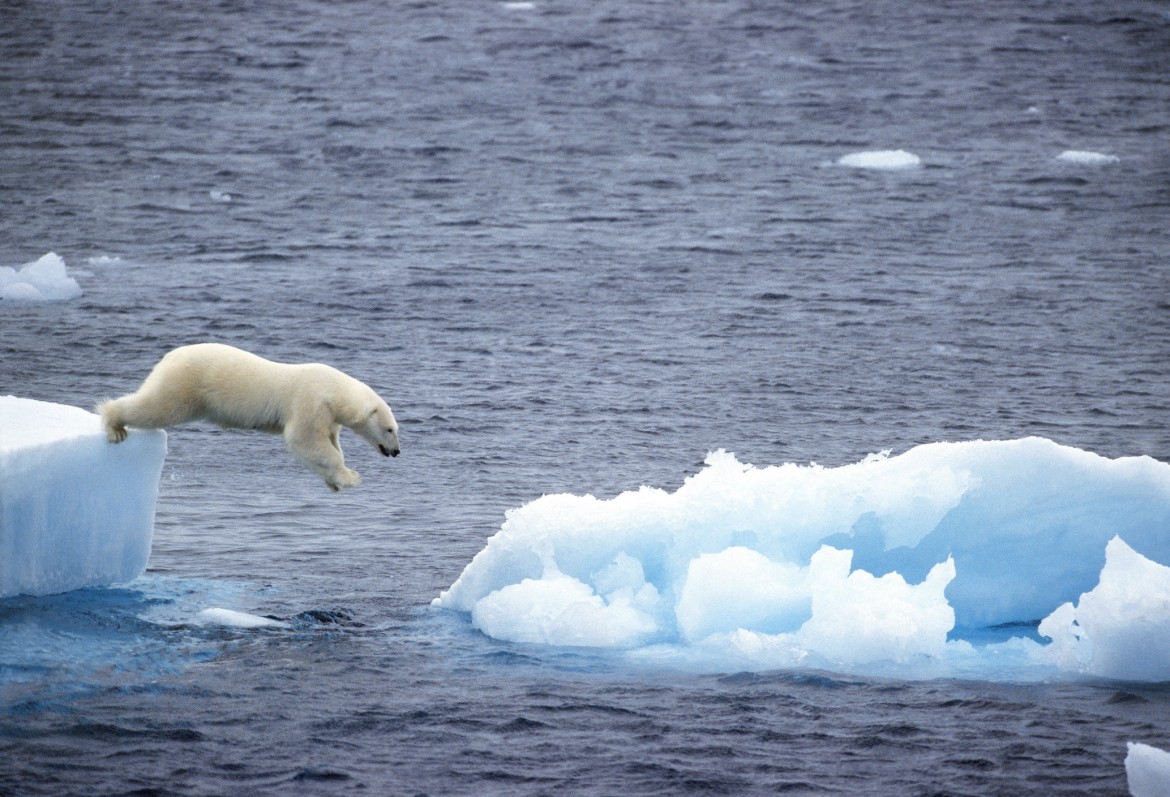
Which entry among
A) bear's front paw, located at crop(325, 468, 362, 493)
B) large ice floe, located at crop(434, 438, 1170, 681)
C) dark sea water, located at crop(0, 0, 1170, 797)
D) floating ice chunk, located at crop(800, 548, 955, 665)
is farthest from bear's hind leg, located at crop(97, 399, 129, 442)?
floating ice chunk, located at crop(800, 548, 955, 665)

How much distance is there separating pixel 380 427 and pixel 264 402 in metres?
0.68

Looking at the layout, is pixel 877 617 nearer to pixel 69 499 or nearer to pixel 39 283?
pixel 69 499

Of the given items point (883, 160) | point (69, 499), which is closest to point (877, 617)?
point (69, 499)

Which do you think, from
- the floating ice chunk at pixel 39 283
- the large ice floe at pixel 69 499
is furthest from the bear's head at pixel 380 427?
the floating ice chunk at pixel 39 283

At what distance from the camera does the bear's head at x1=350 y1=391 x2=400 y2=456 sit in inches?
334

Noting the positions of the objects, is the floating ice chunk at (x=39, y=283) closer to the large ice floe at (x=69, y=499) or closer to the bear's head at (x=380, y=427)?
the large ice floe at (x=69, y=499)

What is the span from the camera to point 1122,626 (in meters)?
8.46

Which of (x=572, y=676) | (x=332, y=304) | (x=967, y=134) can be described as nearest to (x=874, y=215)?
(x=967, y=134)

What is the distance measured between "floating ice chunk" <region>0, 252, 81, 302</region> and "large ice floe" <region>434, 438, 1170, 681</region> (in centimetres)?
1100

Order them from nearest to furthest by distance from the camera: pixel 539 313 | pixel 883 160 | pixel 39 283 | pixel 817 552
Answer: pixel 817 552, pixel 39 283, pixel 539 313, pixel 883 160

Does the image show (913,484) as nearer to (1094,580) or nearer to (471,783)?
(1094,580)

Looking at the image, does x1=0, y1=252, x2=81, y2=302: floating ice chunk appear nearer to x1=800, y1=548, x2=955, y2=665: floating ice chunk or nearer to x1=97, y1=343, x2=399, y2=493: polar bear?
x1=97, y1=343, x2=399, y2=493: polar bear

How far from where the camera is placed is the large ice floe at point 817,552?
29.8 feet

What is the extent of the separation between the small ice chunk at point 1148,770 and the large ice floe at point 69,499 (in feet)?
18.3
